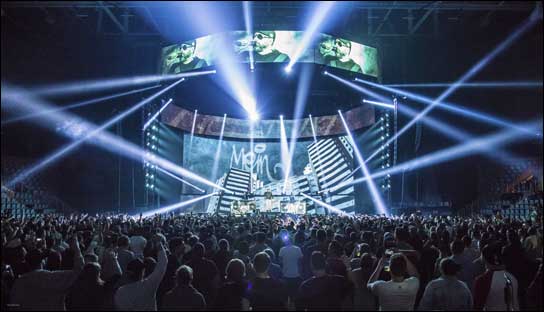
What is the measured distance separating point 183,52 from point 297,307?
22.1m

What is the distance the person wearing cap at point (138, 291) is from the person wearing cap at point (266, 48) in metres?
20.4

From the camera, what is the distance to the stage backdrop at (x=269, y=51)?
80.5 ft

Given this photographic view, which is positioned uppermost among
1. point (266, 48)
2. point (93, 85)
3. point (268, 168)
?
point (266, 48)

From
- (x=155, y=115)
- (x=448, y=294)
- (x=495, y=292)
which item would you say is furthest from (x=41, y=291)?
(x=155, y=115)

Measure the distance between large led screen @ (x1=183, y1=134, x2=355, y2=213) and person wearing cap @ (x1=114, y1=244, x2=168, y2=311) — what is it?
26661mm

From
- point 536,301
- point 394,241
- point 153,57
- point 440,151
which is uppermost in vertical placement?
point 153,57

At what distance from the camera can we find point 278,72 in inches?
1175

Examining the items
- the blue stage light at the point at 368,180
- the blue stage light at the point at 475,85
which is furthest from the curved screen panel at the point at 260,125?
the blue stage light at the point at 475,85

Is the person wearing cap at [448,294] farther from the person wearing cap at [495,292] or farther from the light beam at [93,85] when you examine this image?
the light beam at [93,85]

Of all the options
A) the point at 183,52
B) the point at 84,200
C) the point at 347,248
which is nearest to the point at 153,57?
the point at 183,52

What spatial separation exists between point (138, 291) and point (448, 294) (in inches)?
118

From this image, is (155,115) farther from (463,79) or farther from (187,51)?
(463,79)

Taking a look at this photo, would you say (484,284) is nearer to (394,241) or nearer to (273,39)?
(394,241)

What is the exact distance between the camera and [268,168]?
3484 cm
